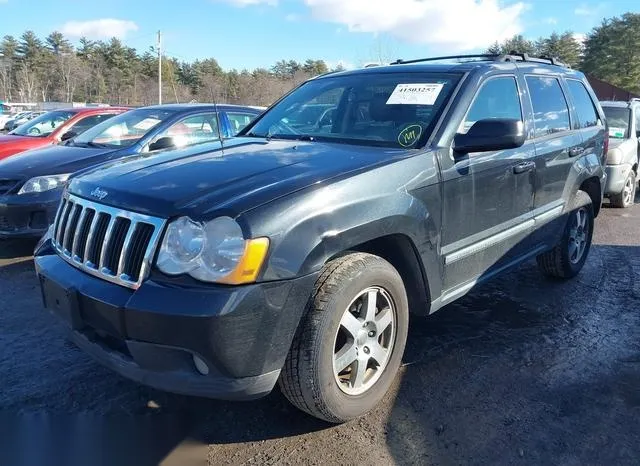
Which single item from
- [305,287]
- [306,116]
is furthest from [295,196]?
[306,116]

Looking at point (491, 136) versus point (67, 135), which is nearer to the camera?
point (491, 136)

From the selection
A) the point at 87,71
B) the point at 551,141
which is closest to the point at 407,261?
the point at 551,141

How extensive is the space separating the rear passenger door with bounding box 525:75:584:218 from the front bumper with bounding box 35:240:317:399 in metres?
2.54

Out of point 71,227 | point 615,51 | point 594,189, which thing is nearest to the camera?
point 71,227

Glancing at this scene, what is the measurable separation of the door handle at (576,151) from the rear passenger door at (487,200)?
2.55ft

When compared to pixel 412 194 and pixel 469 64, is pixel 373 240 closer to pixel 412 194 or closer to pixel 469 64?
pixel 412 194

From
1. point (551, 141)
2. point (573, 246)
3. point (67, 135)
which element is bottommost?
point (573, 246)

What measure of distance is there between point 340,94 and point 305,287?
6.62ft

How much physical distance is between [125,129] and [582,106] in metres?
5.07

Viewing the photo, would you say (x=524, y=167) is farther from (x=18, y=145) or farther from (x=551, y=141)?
(x=18, y=145)

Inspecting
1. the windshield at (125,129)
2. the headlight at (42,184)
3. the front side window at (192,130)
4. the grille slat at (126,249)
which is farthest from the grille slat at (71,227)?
the windshield at (125,129)

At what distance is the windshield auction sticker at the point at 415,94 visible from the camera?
342 centimetres

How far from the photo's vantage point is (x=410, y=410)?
2.92m

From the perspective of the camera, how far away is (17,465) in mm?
2498
